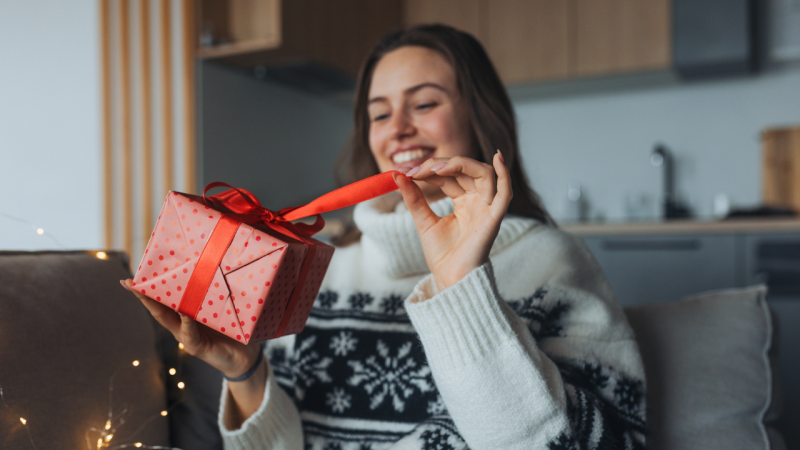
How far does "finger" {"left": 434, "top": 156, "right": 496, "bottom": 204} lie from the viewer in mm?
616

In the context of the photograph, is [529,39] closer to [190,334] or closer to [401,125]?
[401,125]

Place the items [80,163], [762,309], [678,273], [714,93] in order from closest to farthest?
[762,309] → [80,163] → [678,273] → [714,93]

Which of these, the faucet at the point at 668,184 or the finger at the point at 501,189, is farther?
the faucet at the point at 668,184

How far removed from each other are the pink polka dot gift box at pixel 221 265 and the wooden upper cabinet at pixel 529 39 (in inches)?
90.2

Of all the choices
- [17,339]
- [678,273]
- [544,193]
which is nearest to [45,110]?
[17,339]

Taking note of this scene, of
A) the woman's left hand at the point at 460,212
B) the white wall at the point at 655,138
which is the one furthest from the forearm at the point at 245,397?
the white wall at the point at 655,138

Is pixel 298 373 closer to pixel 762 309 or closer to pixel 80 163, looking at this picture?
pixel 762 309

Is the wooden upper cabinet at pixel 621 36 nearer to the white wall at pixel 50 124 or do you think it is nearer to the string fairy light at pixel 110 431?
the white wall at pixel 50 124

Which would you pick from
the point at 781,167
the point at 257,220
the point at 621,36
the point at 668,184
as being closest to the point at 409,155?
the point at 257,220

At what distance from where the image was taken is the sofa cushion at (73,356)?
603 millimetres

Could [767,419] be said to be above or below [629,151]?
below

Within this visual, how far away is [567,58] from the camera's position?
259 centimetres

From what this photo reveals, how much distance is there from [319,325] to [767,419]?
0.73 m

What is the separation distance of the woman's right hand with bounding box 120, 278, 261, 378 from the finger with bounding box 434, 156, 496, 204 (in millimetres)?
336
